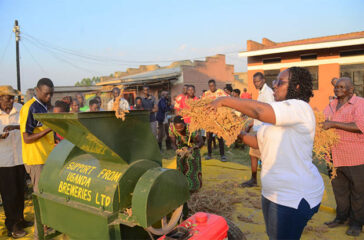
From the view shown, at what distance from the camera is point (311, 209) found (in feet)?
6.50

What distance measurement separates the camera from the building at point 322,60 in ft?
44.8

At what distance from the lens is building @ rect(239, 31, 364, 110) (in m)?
13.6

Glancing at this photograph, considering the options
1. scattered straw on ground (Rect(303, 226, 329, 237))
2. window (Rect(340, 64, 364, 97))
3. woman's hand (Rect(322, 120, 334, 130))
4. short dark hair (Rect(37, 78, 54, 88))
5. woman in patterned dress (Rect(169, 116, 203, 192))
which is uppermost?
window (Rect(340, 64, 364, 97))

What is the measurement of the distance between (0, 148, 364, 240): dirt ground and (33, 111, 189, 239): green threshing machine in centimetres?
157

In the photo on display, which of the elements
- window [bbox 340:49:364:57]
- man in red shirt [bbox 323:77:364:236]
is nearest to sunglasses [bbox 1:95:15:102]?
man in red shirt [bbox 323:77:364:236]

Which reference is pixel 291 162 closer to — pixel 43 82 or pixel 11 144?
pixel 43 82

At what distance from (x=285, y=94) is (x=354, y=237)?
2.97 meters

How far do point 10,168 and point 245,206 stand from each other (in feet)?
13.6

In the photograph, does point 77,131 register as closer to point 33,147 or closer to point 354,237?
point 33,147

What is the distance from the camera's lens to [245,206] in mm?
4824

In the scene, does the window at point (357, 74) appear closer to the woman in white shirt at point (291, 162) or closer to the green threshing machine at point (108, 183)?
the woman in white shirt at point (291, 162)

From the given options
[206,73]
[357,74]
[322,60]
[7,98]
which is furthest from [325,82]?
[7,98]

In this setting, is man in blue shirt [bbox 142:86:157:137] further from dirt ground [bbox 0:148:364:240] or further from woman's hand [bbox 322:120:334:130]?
woman's hand [bbox 322:120:334:130]

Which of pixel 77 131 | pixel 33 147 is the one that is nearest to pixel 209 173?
pixel 33 147
